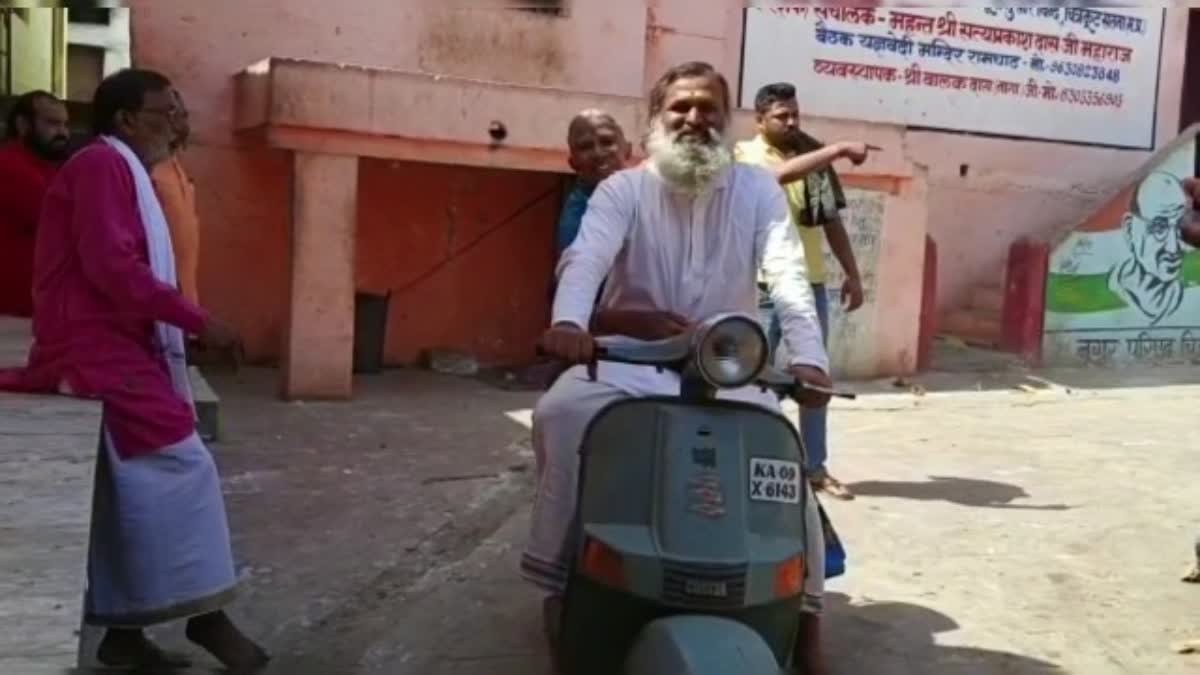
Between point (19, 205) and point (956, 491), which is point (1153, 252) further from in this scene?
point (19, 205)

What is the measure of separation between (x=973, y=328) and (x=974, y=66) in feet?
8.07

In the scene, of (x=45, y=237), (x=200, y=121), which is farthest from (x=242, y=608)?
(x=200, y=121)

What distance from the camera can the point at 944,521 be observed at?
6207mm

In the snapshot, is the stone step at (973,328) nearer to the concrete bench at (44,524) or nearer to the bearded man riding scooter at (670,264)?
the bearded man riding scooter at (670,264)

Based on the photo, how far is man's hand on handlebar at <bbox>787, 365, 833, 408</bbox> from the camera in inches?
132

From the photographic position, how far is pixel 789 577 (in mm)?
3229

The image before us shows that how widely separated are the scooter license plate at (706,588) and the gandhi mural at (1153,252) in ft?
34.9

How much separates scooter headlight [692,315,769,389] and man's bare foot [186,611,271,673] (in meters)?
1.65

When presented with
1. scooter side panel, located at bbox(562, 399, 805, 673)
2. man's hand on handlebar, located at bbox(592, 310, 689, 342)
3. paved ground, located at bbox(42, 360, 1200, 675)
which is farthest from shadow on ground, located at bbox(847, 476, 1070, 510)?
scooter side panel, located at bbox(562, 399, 805, 673)

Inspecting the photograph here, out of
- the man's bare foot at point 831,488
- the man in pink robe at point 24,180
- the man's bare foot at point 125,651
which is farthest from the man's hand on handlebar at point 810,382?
the man in pink robe at point 24,180

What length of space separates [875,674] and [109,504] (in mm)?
2185

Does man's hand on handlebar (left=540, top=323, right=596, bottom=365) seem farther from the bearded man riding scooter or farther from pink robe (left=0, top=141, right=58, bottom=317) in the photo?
pink robe (left=0, top=141, right=58, bottom=317)

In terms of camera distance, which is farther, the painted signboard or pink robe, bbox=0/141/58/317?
the painted signboard

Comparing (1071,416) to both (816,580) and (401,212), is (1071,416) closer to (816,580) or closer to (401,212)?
(401,212)
